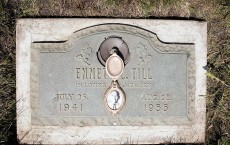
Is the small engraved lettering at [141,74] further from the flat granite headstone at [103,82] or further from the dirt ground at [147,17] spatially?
the dirt ground at [147,17]

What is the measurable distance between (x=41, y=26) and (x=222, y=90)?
1580mm

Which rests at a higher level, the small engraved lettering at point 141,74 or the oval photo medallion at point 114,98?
the small engraved lettering at point 141,74

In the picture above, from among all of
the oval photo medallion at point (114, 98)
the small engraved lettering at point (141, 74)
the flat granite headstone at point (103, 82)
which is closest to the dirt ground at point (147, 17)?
the flat granite headstone at point (103, 82)

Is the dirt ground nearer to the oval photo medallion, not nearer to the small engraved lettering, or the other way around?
the small engraved lettering

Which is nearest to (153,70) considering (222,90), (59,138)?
(222,90)

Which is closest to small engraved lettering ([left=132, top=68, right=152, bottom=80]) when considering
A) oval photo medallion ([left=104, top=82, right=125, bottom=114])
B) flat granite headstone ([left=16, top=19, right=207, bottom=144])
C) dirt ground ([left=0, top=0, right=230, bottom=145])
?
flat granite headstone ([left=16, top=19, right=207, bottom=144])

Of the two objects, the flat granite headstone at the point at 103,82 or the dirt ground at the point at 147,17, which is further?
the dirt ground at the point at 147,17

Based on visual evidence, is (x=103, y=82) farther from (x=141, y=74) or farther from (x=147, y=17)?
(x=147, y=17)

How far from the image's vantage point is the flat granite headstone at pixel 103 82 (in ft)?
8.41

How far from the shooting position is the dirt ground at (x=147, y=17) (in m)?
2.67

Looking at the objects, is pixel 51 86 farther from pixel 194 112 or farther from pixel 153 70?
pixel 194 112

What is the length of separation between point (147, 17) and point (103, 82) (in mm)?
656

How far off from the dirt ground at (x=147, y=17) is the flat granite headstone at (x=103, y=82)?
0.35 ft

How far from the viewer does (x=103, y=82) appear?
2564mm
